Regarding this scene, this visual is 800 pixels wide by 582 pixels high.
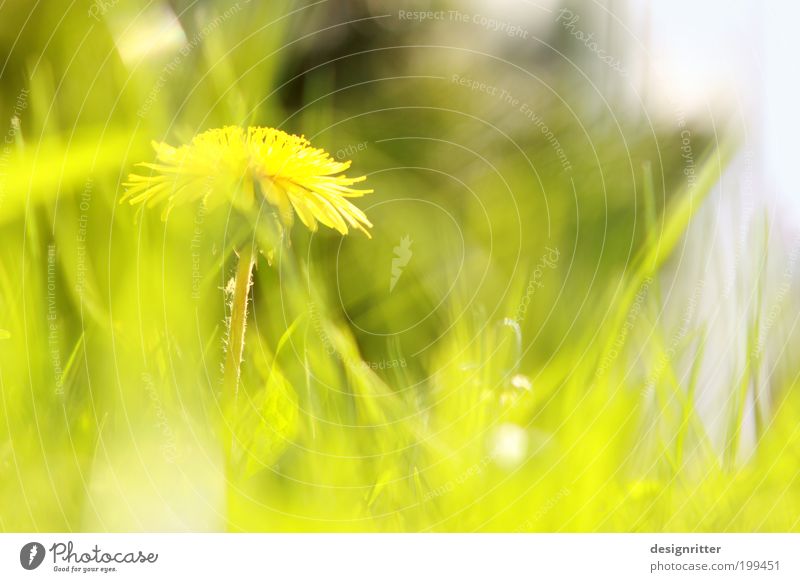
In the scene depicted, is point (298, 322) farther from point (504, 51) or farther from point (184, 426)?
point (504, 51)

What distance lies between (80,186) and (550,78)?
30 cm

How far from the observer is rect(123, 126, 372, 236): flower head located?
394mm

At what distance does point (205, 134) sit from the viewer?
0.41 meters

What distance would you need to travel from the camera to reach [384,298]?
0.43 metres

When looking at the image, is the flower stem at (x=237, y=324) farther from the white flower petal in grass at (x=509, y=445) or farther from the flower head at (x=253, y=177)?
the white flower petal in grass at (x=509, y=445)

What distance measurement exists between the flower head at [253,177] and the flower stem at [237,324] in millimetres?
33

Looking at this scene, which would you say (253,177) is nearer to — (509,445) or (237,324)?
(237,324)
